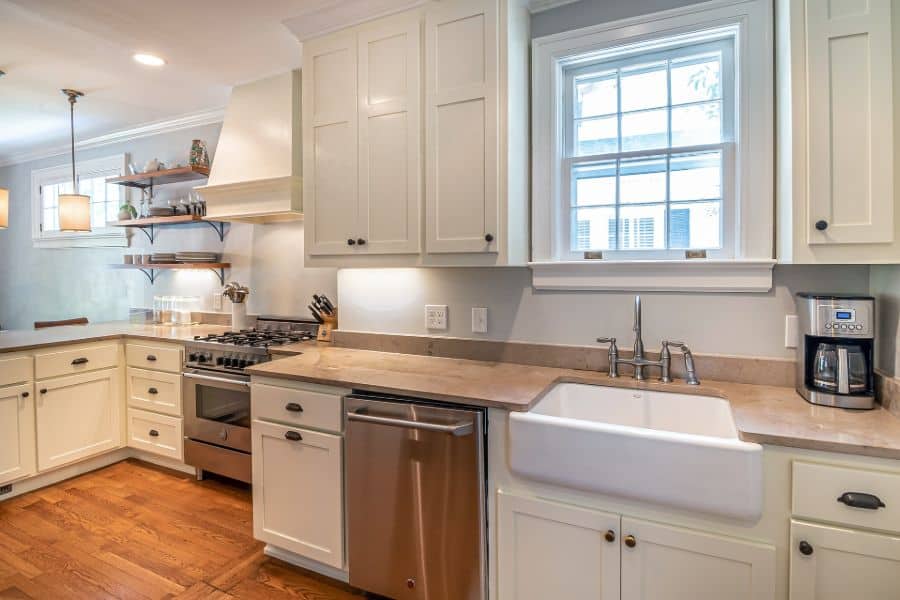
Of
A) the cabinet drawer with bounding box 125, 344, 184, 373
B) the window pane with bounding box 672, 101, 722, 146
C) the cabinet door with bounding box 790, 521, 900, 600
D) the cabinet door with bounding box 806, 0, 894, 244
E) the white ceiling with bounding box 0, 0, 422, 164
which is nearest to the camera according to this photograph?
the cabinet door with bounding box 790, 521, 900, 600

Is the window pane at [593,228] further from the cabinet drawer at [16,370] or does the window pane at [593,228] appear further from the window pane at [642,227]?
the cabinet drawer at [16,370]

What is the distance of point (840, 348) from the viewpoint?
4.84ft

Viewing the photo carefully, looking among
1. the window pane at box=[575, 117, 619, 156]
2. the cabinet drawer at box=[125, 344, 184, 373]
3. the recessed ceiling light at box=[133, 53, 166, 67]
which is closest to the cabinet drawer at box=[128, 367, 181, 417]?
the cabinet drawer at box=[125, 344, 184, 373]

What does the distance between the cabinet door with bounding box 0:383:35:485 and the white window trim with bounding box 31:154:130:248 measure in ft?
5.91

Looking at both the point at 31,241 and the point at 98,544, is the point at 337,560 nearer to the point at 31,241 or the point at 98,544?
the point at 98,544

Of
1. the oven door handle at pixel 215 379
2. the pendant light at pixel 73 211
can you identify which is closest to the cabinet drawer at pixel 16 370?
the oven door handle at pixel 215 379

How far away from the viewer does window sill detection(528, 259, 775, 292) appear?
5.74ft

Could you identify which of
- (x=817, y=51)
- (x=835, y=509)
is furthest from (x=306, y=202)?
(x=835, y=509)

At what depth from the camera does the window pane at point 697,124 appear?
1839 millimetres

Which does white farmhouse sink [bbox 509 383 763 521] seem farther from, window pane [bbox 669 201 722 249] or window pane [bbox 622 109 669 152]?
window pane [bbox 622 109 669 152]

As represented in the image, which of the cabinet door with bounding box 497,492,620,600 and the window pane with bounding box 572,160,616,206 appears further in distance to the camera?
the window pane with bounding box 572,160,616,206

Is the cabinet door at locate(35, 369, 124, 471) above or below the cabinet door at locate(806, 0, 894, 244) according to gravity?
below

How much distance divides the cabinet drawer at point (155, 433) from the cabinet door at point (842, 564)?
3.21 meters

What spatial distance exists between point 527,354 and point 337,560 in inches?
46.9
